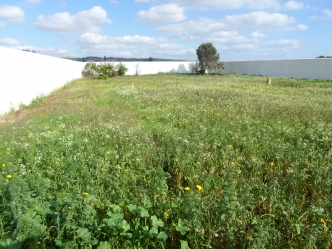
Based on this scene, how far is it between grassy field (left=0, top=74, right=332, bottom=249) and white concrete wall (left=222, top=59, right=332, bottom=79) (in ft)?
68.8

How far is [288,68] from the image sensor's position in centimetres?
3123

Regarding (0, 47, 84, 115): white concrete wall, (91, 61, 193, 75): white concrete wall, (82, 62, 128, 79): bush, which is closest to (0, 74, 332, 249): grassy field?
(0, 47, 84, 115): white concrete wall

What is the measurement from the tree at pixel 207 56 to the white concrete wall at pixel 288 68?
3744mm

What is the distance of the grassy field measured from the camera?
2793 millimetres

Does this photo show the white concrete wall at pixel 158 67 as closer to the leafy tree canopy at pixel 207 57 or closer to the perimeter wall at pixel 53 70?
the perimeter wall at pixel 53 70

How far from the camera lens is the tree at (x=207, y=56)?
38531 millimetres

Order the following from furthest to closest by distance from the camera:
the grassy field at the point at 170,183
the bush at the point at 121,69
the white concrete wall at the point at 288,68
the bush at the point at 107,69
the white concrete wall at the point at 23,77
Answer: the bush at the point at 121,69 → the bush at the point at 107,69 → the white concrete wall at the point at 288,68 → the white concrete wall at the point at 23,77 → the grassy field at the point at 170,183

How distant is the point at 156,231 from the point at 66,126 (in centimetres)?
544

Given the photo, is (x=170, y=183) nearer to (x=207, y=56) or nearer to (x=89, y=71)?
(x=89, y=71)

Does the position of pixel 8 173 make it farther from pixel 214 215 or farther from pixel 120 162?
pixel 214 215

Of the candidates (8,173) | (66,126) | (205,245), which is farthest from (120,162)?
(66,126)

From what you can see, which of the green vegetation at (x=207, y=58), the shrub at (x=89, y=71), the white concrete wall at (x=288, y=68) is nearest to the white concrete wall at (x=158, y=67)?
the shrub at (x=89, y=71)

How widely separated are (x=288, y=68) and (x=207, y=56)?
11.1 meters

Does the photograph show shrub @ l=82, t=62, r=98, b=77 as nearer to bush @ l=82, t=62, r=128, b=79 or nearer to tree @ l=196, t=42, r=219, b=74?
bush @ l=82, t=62, r=128, b=79
